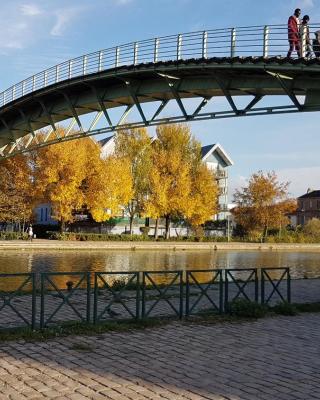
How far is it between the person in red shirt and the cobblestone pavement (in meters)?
11.1

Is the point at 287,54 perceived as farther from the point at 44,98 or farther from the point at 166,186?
the point at 166,186

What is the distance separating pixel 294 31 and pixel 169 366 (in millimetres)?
13618

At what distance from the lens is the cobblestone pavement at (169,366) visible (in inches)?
239

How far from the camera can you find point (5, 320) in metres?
10.0

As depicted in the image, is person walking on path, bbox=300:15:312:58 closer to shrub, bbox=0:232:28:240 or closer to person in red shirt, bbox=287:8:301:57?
person in red shirt, bbox=287:8:301:57

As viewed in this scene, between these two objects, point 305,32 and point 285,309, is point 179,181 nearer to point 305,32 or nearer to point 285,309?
point 305,32

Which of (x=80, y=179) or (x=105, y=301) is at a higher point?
(x=80, y=179)

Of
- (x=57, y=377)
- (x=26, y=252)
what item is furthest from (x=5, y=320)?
(x=26, y=252)

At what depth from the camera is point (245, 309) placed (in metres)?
11.4

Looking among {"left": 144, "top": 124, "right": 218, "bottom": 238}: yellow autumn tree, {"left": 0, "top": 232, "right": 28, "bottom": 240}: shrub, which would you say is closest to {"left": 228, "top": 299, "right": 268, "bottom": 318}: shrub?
{"left": 0, "top": 232, "right": 28, "bottom": 240}: shrub

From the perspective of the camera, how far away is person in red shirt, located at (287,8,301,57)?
17312mm

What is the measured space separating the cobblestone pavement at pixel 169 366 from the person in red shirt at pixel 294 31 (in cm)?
1112

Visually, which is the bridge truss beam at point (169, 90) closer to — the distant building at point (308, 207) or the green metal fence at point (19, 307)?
the green metal fence at point (19, 307)

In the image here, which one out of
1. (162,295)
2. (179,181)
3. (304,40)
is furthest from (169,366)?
(179,181)
